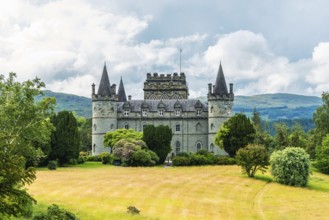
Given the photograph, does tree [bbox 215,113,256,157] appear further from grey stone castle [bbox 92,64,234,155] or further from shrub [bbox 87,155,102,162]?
shrub [bbox 87,155,102,162]

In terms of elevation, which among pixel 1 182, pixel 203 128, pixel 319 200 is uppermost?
pixel 203 128

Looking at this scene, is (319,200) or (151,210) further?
(319,200)

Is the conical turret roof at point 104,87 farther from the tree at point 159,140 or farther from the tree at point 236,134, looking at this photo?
the tree at point 236,134

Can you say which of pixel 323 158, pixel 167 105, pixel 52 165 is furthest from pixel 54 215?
pixel 167 105

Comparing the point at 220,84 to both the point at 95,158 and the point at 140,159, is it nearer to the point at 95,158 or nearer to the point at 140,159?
the point at 140,159

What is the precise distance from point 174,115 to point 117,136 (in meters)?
13.9

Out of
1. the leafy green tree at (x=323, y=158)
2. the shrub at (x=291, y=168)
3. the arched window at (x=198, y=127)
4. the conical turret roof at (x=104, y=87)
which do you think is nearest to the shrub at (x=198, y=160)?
the shrub at (x=291, y=168)

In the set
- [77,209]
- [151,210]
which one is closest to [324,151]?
[151,210]

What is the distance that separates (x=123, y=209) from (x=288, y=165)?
26032 mm

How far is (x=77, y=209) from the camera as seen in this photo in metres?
26.5

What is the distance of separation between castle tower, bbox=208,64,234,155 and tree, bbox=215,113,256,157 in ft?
21.5

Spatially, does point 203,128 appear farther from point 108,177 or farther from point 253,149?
point 108,177

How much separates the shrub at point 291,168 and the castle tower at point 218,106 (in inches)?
978

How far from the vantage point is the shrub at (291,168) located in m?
46.8
